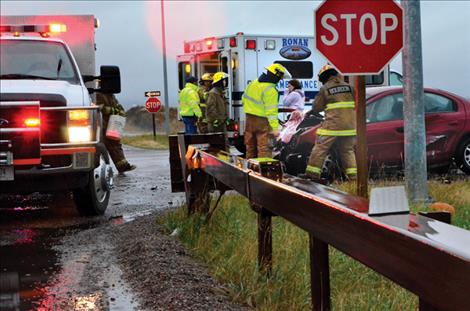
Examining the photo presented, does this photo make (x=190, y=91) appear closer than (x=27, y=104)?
No

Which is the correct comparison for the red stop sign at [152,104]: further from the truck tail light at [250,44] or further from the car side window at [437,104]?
the car side window at [437,104]

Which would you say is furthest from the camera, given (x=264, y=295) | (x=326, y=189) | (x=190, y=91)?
(x=190, y=91)

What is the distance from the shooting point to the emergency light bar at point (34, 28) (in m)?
8.20

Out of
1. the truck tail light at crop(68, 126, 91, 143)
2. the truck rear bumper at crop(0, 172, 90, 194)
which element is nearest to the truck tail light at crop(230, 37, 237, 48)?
the truck rear bumper at crop(0, 172, 90, 194)

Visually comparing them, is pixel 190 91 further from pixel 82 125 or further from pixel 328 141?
pixel 82 125

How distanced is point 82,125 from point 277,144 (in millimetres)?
4585

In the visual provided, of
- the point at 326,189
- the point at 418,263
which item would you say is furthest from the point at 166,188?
the point at 418,263

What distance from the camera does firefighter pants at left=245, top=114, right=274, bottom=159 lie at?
1045cm

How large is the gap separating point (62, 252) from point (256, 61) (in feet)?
30.1

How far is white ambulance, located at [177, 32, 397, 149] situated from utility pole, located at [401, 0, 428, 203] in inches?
242

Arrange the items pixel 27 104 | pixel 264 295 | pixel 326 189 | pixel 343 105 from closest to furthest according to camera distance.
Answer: pixel 326 189, pixel 264 295, pixel 27 104, pixel 343 105

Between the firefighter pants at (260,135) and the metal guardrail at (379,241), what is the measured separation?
22.2ft

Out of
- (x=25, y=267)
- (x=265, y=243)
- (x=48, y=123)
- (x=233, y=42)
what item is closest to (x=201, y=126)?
(x=233, y=42)

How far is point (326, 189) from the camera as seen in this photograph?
3166 millimetres
